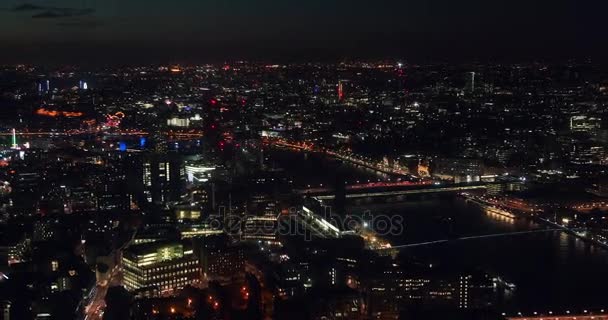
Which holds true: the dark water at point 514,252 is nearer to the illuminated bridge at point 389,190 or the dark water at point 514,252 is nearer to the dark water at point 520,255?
the dark water at point 520,255

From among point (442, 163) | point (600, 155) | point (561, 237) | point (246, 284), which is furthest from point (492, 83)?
point (246, 284)

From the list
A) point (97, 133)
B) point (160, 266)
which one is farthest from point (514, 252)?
point (97, 133)

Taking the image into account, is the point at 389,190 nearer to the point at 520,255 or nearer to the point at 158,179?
the point at 520,255

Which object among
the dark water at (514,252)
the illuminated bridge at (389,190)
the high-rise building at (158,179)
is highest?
the high-rise building at (158,179)

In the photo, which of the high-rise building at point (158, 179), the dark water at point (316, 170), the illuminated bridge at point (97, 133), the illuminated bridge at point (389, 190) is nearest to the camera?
the high-rise building at point (158, 179)

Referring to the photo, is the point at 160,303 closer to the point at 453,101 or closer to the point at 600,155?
the point at 600,155

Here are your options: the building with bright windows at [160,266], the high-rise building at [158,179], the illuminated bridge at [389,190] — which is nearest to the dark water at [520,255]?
the illuminated bridge at [389,190]

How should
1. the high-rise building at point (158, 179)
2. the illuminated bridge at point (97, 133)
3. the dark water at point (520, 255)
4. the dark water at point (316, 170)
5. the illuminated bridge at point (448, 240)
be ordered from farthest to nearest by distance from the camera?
the illuminated bridge at point (97, 133), the dark water at point (316, 170), the high-rise building at point (158, 179), the illuminated bridge at point (448, 240), the dark water at point (520, 255)
